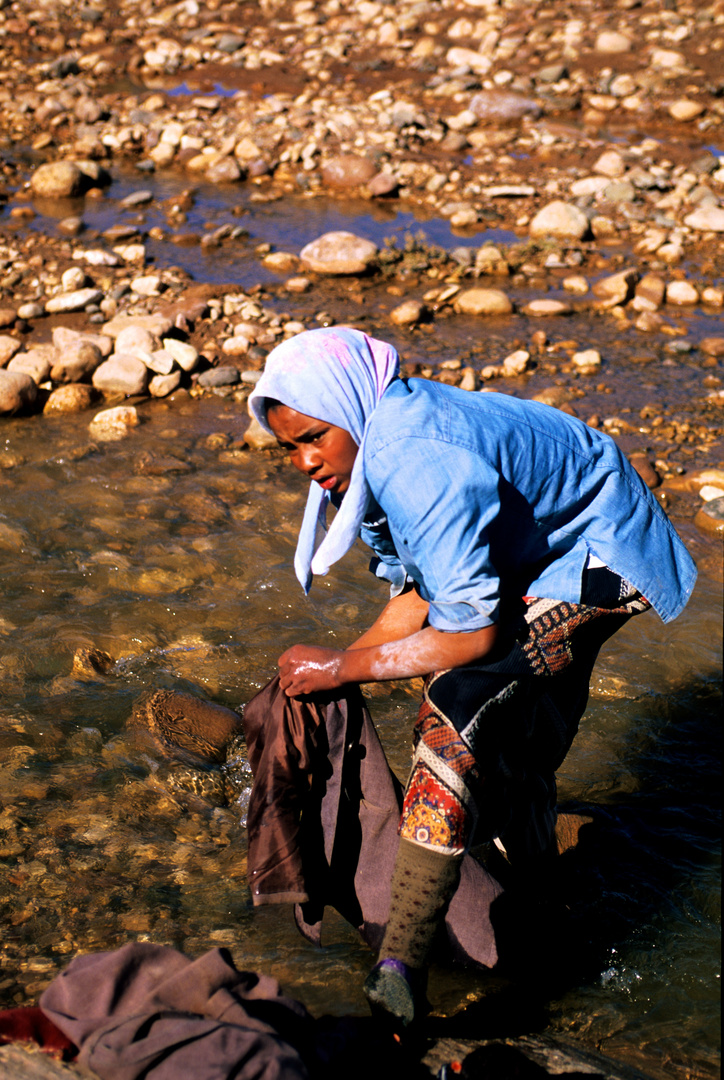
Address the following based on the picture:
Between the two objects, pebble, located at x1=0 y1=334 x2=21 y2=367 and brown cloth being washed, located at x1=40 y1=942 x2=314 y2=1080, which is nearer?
brown cloth being washed, located at x1=40 y1=942 x2=314 y2=1080

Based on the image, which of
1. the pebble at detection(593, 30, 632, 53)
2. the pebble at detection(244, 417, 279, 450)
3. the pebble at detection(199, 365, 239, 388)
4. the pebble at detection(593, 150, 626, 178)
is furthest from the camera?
the pebble at detection(593, 30, 632, 53)

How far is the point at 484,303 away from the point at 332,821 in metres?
5.00

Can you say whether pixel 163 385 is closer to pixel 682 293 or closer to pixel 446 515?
pixel 682 293

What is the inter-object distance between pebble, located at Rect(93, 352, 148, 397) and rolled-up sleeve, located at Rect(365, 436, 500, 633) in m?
4.16

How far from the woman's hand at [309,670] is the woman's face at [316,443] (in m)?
0.42

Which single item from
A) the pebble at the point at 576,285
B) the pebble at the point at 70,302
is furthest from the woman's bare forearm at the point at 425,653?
the pebble at the point at 576,285

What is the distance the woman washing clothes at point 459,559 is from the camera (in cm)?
184

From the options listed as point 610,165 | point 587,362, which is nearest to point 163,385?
point 587,362

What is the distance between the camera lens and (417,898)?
1989 millimetres

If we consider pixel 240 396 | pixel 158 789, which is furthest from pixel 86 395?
pixel 158 789

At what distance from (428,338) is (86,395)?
2253 mm

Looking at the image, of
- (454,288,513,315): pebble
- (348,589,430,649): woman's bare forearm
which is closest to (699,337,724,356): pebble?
(454,288,513,315): pebble

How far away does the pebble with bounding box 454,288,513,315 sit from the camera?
665cm

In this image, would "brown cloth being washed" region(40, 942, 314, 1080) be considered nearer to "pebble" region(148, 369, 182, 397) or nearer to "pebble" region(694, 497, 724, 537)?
"pebble" region(694, 497, 724, 537)
